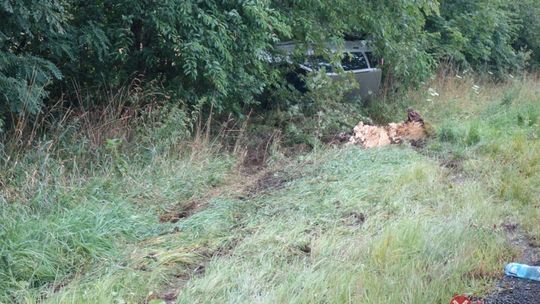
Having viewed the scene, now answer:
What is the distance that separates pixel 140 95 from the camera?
840cm

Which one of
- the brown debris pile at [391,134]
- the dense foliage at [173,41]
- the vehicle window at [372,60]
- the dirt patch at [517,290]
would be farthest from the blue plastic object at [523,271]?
the vehicle window at [372,60]

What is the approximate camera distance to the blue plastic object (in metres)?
4.39

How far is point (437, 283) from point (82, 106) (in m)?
5.28

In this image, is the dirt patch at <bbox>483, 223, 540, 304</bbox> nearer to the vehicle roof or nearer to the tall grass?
the tall grass

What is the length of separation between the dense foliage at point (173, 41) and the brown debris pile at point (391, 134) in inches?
64.5

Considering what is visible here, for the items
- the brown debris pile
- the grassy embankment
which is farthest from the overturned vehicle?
the grassy embankment

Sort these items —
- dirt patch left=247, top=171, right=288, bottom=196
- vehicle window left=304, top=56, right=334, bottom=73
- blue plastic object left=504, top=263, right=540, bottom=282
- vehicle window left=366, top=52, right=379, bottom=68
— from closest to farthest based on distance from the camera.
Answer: blue plastic object left=504, top=263, right=540, bottom=282 < dirt patch left=247, top=171, right=288, bottom=196 < vehicle window left=304, top=56, right=334, bottom=73 < vehicle window left=366, top=52, right=379, bottom=68

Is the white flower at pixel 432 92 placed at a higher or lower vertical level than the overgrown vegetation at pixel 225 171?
lower

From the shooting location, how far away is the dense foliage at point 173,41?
6.65m

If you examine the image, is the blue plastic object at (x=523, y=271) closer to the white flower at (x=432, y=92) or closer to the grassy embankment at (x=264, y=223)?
the grassy embankment at (x=264, y=223)

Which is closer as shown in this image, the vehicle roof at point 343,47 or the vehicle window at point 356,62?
the vehicle roof at point 343,47

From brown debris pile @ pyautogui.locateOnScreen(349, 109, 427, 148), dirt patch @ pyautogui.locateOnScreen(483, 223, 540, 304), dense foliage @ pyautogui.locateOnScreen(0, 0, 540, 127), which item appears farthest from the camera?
brown debris pile @ pyautogui.locateOnScreen(349, 109, 427, 148)

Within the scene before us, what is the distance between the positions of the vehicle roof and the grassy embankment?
113 inches

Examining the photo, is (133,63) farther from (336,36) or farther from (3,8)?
(336,36)
